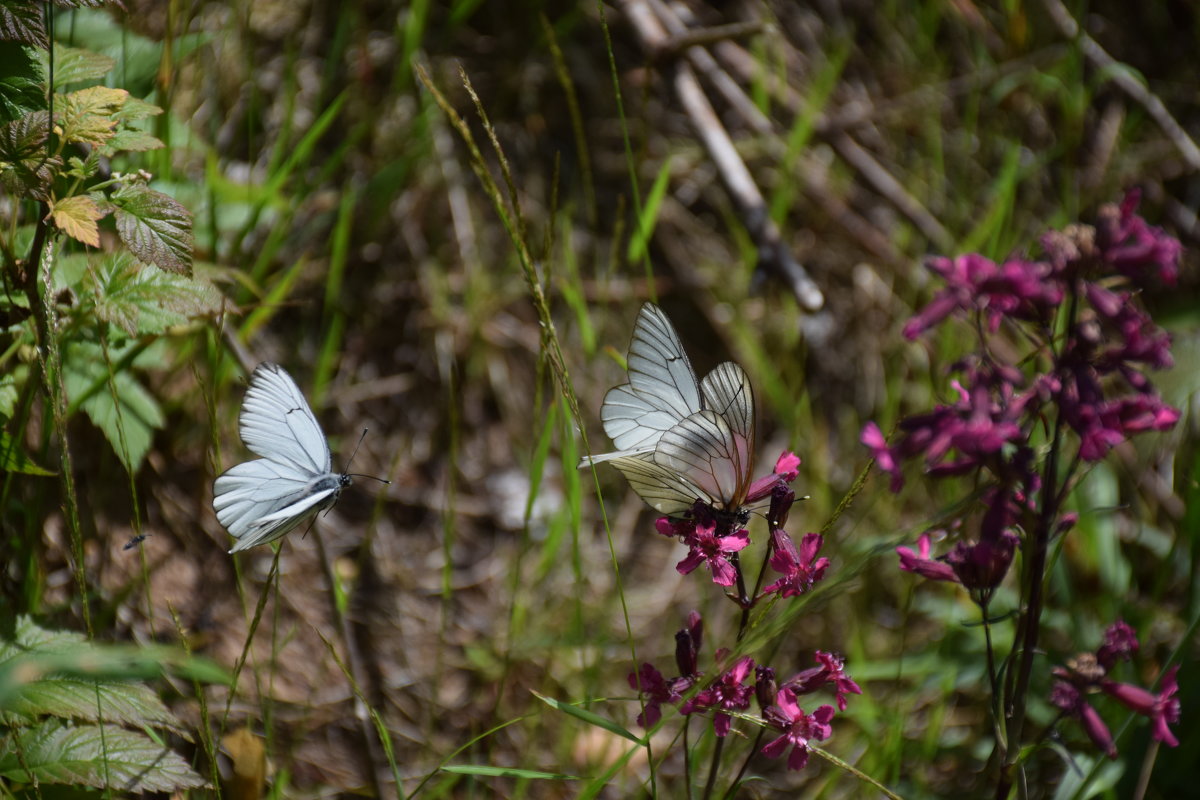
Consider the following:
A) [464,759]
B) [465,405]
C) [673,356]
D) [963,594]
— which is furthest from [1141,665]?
[465,405]

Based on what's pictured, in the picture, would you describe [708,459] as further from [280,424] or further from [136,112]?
[136,112]

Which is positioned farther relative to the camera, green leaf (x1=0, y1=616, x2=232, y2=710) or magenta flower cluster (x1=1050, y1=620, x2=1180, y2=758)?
green leaf (x1=0, y1=616, x2=232, y2=710)

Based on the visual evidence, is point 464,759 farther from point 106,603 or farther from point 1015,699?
point 1015,699

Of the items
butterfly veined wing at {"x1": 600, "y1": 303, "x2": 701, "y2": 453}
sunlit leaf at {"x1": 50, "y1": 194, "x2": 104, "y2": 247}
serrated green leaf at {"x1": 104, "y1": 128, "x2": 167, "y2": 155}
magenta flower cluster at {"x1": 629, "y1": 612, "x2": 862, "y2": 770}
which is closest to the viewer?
magenta flower cluster at {"x1": 629, "y1": 612, "x2": 862, "y2": 770}

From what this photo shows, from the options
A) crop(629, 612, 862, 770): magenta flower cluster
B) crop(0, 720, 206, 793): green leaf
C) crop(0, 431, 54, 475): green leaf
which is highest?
crop(0, 431, 54, 475): green leaf

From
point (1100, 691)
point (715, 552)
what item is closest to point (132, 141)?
point (715, 552)

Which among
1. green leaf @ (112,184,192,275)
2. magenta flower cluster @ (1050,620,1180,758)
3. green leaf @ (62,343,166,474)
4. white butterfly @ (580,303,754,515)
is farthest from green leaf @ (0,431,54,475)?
magenta flower cluster @ (1050,620,1180,758)

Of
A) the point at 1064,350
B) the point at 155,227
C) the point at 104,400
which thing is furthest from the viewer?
the point at 104,400

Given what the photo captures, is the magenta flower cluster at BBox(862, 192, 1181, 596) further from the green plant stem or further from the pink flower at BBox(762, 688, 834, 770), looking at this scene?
the green plant stem
